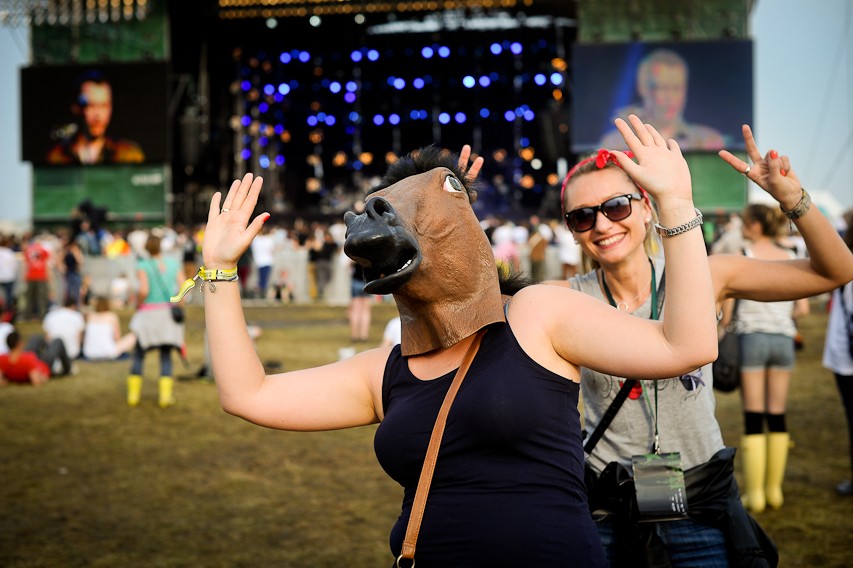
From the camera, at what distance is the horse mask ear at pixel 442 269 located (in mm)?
1820

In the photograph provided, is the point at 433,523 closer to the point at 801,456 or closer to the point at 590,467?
the point at 590,467

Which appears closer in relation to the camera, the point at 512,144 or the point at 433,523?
the point at 433,523

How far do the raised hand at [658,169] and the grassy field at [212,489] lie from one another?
138 inches

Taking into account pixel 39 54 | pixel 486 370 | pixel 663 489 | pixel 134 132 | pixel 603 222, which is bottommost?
pixel 663 489

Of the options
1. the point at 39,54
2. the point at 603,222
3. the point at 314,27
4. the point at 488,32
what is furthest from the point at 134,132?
the point at 603,222

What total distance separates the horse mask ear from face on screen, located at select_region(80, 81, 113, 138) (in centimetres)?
2701

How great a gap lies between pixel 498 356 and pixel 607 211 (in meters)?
1.09

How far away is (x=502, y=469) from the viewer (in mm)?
1764

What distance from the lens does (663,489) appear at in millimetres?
2520

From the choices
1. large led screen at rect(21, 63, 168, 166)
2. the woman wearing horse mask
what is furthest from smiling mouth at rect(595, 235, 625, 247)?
large led screen at rect(21, 63, 168, 166)

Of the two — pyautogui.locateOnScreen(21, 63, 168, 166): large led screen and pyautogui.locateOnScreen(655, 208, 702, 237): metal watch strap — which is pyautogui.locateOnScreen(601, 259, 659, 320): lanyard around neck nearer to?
pyautogui.locateOnScreen(655, 208, 702, 237): metal watch strap

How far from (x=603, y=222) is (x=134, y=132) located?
2593cm

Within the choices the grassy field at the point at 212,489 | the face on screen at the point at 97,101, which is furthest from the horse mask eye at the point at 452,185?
the face on screen at the point at 97,101

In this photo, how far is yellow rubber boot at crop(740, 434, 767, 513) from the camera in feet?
17.7
